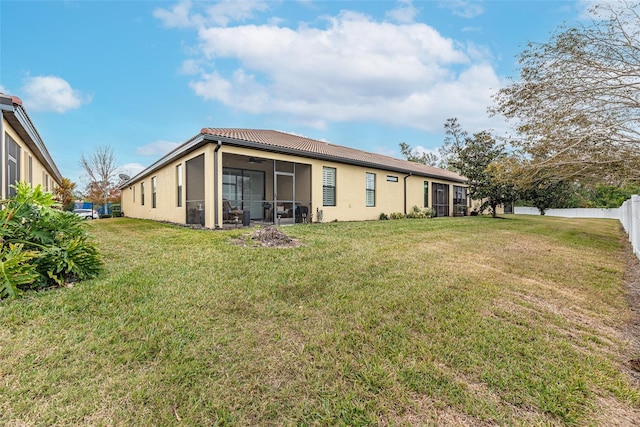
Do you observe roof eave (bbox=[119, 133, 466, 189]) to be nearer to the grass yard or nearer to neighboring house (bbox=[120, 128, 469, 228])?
neighboring house (bbox=[120, 128, 469, 228])

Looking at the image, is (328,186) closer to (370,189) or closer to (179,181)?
(370,189)

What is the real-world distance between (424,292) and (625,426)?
7.36ft

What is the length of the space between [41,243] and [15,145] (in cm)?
644

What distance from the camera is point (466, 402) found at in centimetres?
210

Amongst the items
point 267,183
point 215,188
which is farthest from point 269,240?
point 267,183

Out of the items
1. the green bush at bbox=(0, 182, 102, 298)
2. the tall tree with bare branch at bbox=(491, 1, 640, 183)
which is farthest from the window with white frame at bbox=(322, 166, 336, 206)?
the green bush at bbox=(0, 182, 102, 298)

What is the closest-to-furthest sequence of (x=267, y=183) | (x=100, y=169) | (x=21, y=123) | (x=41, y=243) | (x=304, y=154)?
1. (x=41, y=243)
2. (x=21, y=123)
3. (x=304, y=154)
4. (x=267, y=183)
5. (x=100, y=169)

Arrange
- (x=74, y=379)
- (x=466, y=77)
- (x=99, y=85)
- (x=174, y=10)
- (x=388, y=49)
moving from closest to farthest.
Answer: (x=74, y=379) → (x=174, y=10) → (x=388, y=49) → (x=466, y=77) → (x=99, y=85)

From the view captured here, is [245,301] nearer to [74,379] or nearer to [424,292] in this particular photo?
[74,379]

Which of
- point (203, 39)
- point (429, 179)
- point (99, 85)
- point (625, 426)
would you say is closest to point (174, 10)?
point (203, 39)

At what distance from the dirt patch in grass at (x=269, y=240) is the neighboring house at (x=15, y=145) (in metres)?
4.76

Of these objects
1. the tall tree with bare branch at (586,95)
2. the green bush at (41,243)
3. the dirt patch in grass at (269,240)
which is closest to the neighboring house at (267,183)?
the dirt patch in grass at (269,240)

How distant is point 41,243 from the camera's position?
13.1 ft

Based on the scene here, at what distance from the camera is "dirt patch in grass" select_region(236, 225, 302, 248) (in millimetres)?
6855
